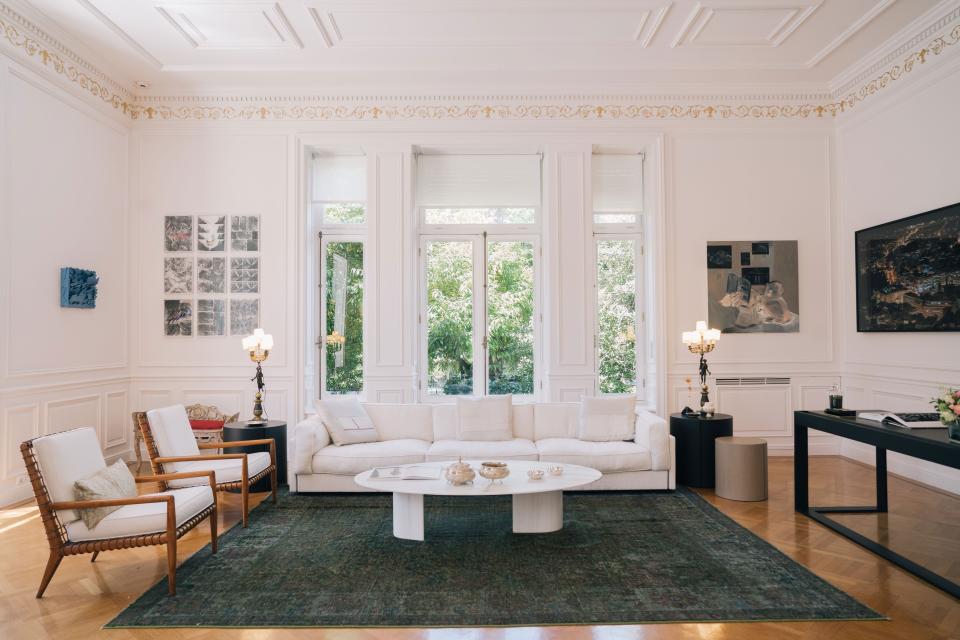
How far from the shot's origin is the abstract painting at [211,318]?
7062 millimetres

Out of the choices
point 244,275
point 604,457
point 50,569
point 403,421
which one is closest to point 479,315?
point 403,421

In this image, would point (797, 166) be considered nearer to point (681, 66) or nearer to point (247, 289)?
point (681, 66)

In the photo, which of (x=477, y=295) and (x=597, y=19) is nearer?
(x=597, y=19)

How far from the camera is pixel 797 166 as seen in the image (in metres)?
7.16

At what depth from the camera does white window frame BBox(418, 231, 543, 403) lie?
745 cm

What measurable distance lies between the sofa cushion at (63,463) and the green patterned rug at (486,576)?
0.73m

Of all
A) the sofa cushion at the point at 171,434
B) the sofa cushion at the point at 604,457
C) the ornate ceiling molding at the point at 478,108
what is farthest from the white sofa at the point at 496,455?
the ornate ceiling molding at the point at 478,108

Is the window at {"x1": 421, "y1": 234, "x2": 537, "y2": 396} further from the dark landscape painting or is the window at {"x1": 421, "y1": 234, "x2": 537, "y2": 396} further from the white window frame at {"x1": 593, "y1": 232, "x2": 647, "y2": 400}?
the dark landscape painting

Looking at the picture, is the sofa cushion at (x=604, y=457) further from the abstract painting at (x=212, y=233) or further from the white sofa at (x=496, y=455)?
the abstract painting at (x=212, y=233)

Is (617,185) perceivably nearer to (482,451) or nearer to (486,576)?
(482,451)

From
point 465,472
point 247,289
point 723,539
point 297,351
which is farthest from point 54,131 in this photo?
point 723,539

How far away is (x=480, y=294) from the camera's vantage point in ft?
24.6

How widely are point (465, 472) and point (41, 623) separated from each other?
8.20ft

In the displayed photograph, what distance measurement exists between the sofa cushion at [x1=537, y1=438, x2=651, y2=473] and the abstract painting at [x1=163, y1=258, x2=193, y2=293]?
14.9ft
